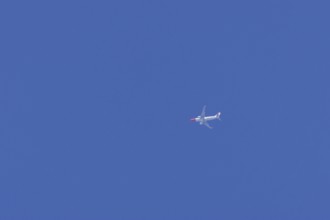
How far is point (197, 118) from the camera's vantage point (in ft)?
612

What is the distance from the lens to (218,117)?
614 feet

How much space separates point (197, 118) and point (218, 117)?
27.8ft
